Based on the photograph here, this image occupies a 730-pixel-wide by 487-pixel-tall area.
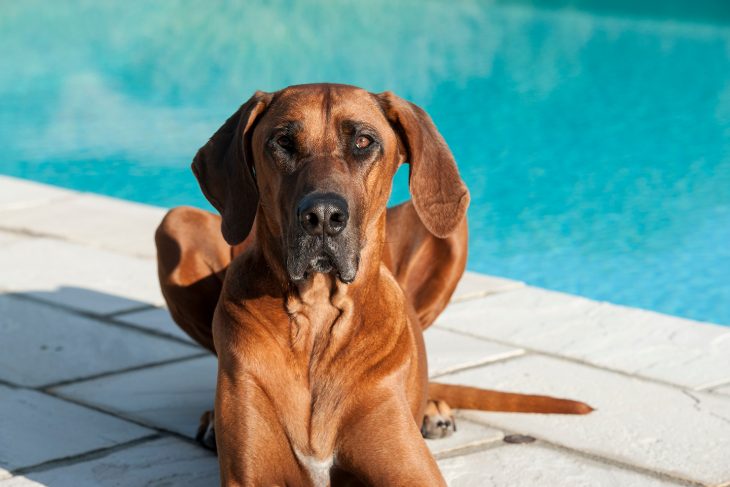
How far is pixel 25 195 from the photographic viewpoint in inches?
309

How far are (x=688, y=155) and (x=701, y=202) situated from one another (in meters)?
1.46

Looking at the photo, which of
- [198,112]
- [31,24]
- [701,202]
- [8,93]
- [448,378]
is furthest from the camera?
[31,24]

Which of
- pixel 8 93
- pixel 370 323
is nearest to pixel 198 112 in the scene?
pixel 8 93

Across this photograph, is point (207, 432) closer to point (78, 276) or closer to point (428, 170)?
point (428, 170)

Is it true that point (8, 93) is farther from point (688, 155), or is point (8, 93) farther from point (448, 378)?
point (448, 378)

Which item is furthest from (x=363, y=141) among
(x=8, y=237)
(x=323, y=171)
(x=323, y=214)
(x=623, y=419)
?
(x=8, y=237)

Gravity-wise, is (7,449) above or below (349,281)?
below

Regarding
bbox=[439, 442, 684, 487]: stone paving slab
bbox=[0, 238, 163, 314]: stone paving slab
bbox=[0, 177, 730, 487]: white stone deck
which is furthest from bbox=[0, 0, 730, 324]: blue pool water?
bbox=[439, 442, 684, 487]: stone paving slab

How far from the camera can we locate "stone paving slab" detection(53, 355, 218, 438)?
420cm

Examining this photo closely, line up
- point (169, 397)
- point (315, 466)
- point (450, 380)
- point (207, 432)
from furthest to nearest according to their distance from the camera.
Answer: point (450, 380) → point (169, 397) → point (207, 432) → point (315, 466)

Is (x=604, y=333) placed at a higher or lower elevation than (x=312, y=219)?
lower

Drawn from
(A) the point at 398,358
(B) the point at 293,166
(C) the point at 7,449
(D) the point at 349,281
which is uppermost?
(B) the point at 293,166

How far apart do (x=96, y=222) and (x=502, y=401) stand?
3699mm

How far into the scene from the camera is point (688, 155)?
11.0 metres
